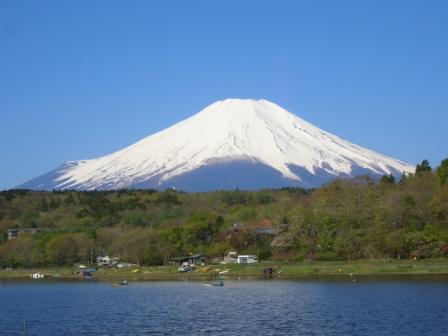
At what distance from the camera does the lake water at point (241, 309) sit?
28641mm

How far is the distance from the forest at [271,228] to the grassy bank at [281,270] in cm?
161

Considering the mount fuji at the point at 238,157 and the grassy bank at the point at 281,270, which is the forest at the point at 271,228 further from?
the mount fuji at the point at 238,157

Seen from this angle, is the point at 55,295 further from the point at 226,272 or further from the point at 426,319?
the point at 426,319

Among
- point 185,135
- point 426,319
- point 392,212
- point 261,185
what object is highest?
point 185,135

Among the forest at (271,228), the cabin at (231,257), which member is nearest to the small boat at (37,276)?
the forest at (271,228)

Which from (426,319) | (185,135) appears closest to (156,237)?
(426,319)

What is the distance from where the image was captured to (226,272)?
2409 inches

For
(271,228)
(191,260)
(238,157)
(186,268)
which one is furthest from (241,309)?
(238,157)

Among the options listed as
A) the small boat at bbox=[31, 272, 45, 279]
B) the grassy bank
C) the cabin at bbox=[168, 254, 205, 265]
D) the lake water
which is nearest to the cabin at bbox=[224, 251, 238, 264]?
the cabin at bbox=[168, 254, 205, 265]

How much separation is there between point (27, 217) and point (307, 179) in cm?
7744

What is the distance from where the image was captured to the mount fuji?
6634 inches

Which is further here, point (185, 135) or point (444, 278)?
point (185, 135)

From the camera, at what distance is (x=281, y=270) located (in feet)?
190

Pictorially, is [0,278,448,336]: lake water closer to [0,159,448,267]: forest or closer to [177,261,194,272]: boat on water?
[0,159,448,267]: forest
